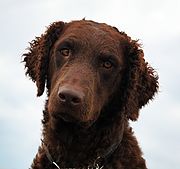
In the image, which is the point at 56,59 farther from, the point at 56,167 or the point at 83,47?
the point at 56,167

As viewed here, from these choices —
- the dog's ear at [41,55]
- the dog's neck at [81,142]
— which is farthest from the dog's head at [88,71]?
the dog's neck at [81,142]

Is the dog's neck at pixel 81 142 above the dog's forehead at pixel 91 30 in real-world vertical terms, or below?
below

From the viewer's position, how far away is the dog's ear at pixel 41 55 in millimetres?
9008

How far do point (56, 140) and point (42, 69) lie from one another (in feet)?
3.54

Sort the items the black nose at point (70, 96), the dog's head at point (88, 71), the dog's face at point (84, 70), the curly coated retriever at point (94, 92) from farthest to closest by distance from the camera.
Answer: the curly coated retriever at point (94, 92) < the dog's head at point (88, 71) < the dog's face at point (84, 70) < the black nose at point (70, 96)

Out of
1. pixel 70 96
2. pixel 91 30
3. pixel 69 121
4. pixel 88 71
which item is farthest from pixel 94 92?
pixel 91 30

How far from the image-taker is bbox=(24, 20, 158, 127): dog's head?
777 centimetres

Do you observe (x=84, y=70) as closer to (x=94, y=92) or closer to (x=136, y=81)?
(x=94, y=92)

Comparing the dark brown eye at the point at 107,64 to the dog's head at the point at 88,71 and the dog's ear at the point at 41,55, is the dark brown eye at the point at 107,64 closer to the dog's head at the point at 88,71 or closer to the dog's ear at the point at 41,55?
the dog's head at the point at 88,71

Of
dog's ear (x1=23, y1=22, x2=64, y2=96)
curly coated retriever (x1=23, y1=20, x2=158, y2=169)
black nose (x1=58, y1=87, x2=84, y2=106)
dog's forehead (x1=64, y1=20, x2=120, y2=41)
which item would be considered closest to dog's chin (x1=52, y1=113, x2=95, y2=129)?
curly coated retriever (x1=23, y1=20, x2=158, y2=169)

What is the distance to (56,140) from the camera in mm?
8656

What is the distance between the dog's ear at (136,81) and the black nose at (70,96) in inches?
52.7

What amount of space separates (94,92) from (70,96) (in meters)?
0.75

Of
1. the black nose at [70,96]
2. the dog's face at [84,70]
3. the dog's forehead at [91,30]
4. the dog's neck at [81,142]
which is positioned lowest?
the dog's neck at [81,142]
